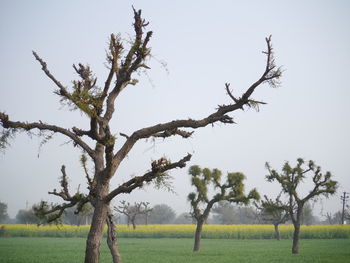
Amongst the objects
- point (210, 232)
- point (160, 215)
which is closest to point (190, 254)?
point (210, 232)

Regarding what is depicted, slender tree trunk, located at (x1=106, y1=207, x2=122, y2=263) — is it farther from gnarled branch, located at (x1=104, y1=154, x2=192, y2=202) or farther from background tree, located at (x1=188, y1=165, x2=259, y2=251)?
background tree, located at (x1=188, y1=165, x2=259, y2=251)

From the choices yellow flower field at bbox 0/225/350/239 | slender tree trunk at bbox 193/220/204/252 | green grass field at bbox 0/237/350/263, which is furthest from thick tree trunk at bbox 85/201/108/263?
Answer: yellow flower field at bbox 0/225/350/239

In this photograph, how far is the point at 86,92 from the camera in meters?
7.32

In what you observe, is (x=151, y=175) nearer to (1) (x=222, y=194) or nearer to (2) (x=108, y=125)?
(2) (x=108, y=125)

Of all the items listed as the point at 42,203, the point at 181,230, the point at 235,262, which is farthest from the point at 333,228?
the point at 42,203

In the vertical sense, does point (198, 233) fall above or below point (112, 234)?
below

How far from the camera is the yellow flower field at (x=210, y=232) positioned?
6419cm

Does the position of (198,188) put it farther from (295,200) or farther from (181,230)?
(181,230)

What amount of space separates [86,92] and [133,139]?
1.81 m

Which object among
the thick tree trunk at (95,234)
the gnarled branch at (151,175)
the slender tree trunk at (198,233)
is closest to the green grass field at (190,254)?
the slender tree trunk at (198,233)

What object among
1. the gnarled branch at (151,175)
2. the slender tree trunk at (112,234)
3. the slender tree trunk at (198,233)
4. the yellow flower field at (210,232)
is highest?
the gnarled branch at (151,175)

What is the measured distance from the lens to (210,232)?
69312 mm

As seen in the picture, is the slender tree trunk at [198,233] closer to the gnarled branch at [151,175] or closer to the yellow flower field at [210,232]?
the gnarled branch at [151,175]

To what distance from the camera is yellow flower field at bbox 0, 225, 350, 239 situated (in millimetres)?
64188
